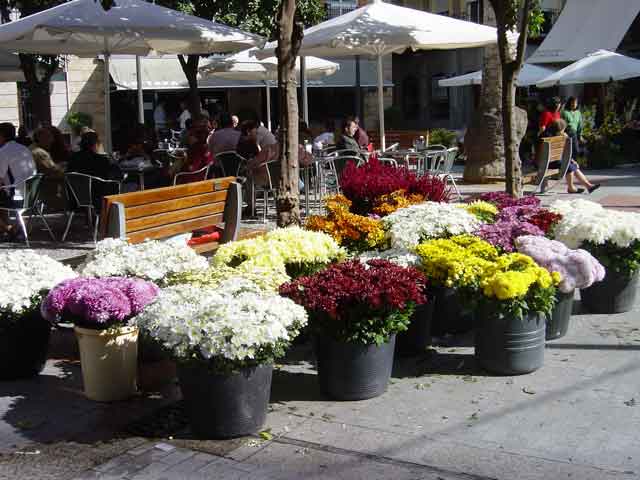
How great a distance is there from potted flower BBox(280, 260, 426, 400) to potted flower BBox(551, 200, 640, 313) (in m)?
1.88

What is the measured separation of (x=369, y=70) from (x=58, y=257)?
27.2m

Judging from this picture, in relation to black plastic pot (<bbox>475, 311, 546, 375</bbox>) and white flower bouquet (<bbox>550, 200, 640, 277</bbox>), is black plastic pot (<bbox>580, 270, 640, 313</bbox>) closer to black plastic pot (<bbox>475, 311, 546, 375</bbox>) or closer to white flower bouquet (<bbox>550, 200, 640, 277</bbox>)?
Answer: white flower bouquet (<bbox>550, 200, 640, 277</bbox>)

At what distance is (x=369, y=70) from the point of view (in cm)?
3534

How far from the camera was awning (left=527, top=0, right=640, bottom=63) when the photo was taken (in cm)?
2753

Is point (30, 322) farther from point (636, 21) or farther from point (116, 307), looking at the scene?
point (636, 21)

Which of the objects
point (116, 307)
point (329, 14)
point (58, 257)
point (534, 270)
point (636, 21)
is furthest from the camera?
point (329, 14)

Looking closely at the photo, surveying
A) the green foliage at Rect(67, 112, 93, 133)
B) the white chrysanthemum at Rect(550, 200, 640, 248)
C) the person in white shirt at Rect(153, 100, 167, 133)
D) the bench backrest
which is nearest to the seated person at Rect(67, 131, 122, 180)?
the bench backrest

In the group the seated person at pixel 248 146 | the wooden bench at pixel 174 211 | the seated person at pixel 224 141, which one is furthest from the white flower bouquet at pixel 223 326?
the seated person at pixel 224 141

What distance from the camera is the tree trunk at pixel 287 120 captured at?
804 centimetres

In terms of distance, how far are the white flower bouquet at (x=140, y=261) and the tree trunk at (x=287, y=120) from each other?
2020mm

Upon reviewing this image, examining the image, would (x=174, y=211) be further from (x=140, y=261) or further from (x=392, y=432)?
(x=392, y=432)

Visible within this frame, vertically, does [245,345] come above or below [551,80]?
below

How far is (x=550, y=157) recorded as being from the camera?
46.4ft

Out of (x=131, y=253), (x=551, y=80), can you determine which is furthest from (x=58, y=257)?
(x=551, y=80)
